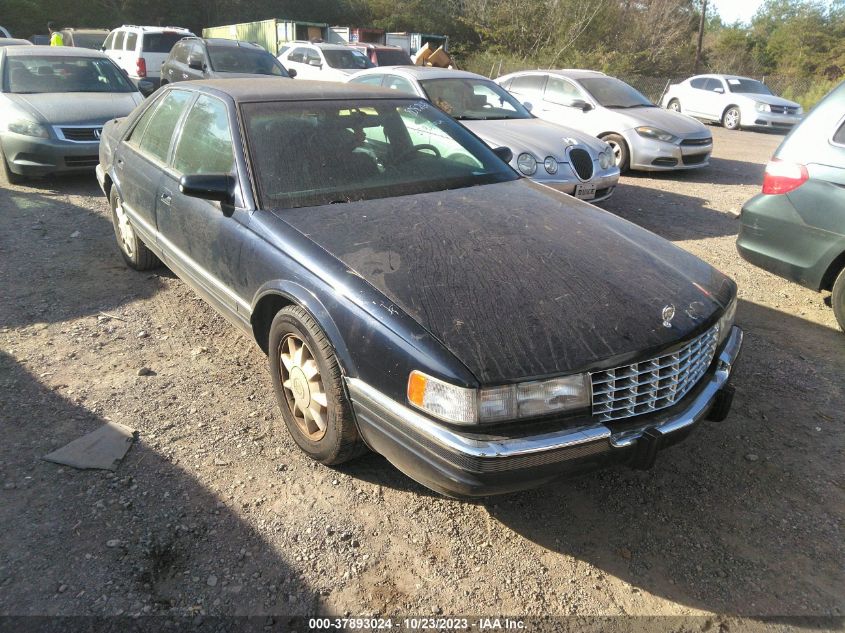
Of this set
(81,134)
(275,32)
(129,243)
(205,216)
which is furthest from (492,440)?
(275,32)

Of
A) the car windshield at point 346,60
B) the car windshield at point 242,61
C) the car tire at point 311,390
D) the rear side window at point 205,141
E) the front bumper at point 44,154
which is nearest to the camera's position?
the car tire at point 311,390

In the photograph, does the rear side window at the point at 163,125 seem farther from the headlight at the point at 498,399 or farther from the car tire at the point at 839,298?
the car tire at the point at 839,298

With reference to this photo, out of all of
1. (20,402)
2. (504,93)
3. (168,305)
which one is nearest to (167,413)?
(20,402)

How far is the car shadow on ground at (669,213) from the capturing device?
7113 mm

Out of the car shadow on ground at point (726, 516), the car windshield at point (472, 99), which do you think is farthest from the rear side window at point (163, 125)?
the car windshield at point (472, 99)

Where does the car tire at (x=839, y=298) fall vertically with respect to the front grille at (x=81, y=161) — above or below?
above

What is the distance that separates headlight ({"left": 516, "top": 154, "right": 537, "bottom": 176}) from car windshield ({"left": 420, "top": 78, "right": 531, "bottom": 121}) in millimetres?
1273

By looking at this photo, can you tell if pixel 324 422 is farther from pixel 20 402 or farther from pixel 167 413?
pixel 20 402

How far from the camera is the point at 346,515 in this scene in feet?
8.94

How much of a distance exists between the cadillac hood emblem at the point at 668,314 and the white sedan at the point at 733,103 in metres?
17.3

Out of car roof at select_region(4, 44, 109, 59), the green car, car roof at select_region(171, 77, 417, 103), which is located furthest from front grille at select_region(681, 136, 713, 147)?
car roof at select_region(4, 44, 109, 59)

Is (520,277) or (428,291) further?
(520,277)

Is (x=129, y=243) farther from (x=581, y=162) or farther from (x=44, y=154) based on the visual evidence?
(x=581, y=162)

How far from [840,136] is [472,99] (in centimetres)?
448
